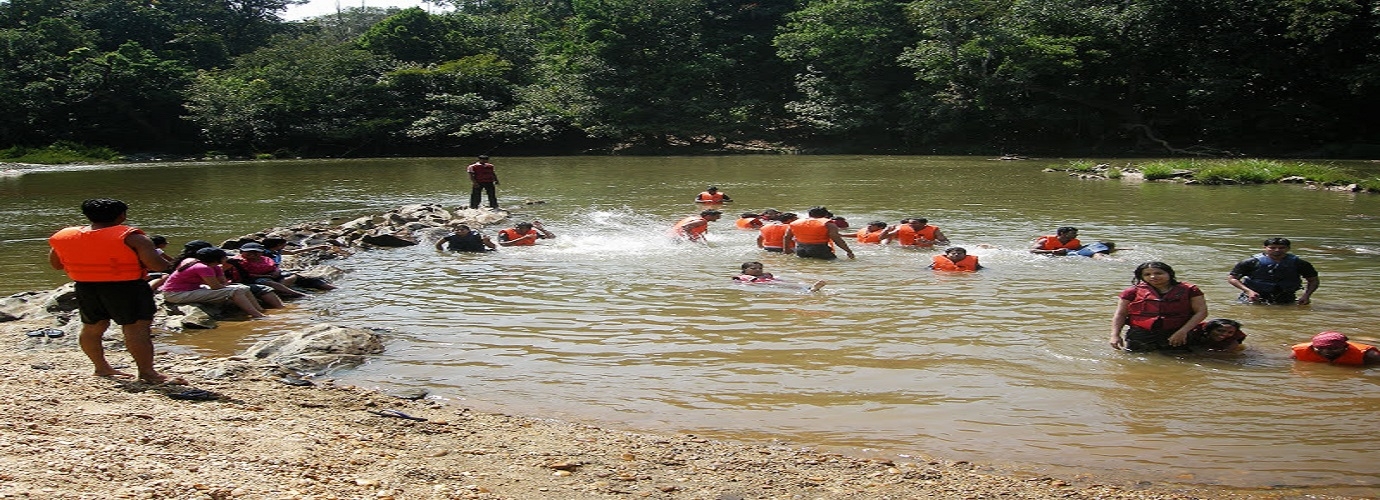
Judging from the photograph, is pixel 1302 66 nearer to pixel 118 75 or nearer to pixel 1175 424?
pixel 1175 424

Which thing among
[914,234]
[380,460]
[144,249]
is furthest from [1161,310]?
[144,249]

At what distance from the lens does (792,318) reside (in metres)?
9.98

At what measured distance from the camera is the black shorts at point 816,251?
46.5 ft

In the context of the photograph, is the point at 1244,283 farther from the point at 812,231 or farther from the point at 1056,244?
the point at 812,231

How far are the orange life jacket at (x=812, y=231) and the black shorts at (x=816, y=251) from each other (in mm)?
57

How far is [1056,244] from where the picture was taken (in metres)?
14.1

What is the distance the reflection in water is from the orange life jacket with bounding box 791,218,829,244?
44 cm

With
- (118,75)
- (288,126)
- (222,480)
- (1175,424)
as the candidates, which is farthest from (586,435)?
(118,75)

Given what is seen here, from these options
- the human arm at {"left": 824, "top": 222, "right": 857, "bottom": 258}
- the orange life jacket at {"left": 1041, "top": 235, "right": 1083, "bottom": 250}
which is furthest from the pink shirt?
the orange life jacket at {"left": 1041, "top": 235, "right": 1083, "bottom": 250}

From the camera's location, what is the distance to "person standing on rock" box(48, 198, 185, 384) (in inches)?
249

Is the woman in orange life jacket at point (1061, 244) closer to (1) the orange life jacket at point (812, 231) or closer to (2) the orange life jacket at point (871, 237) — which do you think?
(2) the orange life jacket at point (871, 237)

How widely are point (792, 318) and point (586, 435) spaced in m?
4.14

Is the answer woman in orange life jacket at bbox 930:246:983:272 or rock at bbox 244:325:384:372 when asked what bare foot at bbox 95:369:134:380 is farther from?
woman in orange life jacket at bbox 930:246:983:272

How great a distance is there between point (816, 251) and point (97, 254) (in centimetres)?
962
